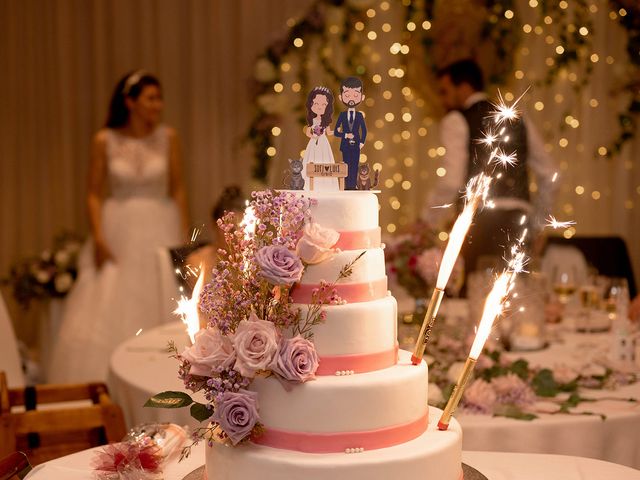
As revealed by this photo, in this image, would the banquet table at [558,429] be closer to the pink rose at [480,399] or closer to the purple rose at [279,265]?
the pink rose at [480,399]

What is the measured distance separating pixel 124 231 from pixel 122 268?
282mm

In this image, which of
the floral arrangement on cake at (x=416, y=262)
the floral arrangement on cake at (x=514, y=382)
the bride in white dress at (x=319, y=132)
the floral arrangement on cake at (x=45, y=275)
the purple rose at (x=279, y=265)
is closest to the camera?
the purple rose at (x=279, y=265)

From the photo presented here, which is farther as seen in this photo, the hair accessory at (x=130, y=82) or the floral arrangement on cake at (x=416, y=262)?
the hair accessory at (x=130, y=82)

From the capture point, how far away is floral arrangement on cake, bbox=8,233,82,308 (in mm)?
6285

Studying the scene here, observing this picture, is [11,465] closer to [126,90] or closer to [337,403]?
[337,403]

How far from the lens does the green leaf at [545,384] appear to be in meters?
2.78

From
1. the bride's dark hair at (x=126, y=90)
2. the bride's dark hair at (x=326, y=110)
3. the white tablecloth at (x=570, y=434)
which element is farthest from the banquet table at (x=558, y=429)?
the bride's dark hair at (x=126, y=90)

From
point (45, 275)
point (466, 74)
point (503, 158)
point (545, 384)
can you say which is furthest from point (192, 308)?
point (45, 275)

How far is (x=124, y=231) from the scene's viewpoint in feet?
20.2

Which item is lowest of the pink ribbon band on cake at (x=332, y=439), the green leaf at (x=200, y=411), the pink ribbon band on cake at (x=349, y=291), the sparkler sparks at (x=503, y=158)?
the pink ribbon band on cake at (x=332, y=439)

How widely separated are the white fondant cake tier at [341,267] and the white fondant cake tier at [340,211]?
2.4 inches

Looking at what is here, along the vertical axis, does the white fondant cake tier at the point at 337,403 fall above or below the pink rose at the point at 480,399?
above

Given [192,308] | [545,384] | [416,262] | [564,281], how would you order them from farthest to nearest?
[564,281]
[416,262]
[545,384]
[192,308]

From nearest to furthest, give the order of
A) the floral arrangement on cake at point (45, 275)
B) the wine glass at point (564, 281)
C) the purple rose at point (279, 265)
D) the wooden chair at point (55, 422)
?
the purple rose at point (279, 265)
the wooden chair at point (55, 422)
the wine glass at point (564, 281)
the floral arrangement on cake at point (45, 275)
